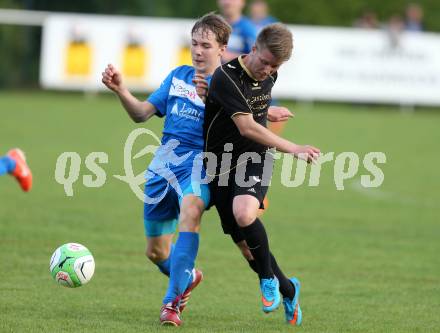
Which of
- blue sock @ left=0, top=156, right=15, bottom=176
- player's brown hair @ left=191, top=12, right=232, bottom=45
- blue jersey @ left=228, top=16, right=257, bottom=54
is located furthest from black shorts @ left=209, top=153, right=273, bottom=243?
blue jersey @ left=228, top=16, right=257, bottom=54

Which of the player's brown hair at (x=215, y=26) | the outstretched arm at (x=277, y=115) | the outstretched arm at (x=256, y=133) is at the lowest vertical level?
the outstretched arm at (x=256, y=133)

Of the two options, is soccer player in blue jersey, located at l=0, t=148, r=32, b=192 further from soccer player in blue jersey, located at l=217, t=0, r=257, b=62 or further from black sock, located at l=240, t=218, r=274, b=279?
soccer player in blue jersey, located at l=217, t=0, r=257, b=62

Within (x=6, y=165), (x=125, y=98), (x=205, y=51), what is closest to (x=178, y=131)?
(x=125, y=98)

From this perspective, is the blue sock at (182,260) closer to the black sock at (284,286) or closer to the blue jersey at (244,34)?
the black sock at (284,286)

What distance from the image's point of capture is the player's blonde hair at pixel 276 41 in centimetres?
555

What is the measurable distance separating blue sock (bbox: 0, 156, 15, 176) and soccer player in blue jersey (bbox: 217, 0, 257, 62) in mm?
3798

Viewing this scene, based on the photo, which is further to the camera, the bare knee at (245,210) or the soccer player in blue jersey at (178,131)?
the soccer player in blue jersey at (178,131)

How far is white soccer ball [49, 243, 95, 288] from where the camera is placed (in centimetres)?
612

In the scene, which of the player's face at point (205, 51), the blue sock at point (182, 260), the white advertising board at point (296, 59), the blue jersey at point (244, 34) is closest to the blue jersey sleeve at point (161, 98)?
the player's face at point (205, 51)

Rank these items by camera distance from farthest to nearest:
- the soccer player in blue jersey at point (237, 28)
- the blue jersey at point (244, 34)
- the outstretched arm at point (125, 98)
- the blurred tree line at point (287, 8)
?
the blurred tree line at point (287, 8), the blue jersey at point (244, 34), the soccer player in blue jersey at point (237, 28), the outstretched arm at point (125, 98)

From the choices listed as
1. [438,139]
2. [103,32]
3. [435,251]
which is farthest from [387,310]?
[103,32]

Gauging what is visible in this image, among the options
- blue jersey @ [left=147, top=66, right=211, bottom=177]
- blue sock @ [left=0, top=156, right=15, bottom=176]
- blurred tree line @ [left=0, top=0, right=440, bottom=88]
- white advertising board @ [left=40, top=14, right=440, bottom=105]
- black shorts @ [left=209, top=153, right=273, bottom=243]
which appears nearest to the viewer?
black shorts @ [left=209, top=153, right=273, bottom=243]

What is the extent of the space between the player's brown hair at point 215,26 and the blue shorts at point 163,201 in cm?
85

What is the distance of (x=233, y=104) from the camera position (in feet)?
18.8
